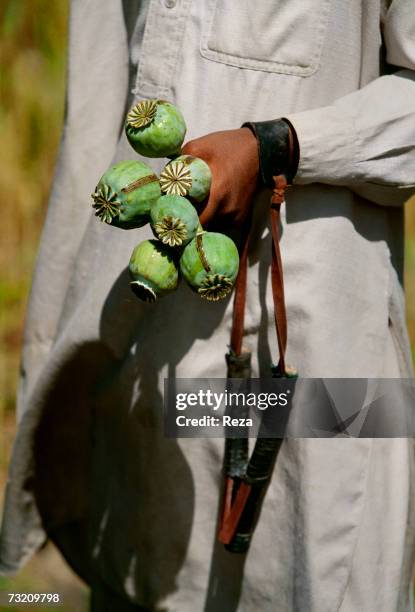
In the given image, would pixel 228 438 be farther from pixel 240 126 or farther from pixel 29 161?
pixel 29 161

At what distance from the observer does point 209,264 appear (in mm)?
848

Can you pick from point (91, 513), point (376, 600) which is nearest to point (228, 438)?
point (376, 600)

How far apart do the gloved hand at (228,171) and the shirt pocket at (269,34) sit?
4.6 inches

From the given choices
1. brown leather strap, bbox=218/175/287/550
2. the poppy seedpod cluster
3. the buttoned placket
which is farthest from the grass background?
the poppy seedpod cluster

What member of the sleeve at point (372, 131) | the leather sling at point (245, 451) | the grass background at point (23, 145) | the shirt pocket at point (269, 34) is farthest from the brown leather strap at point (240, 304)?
the grass background at point (23, 145)

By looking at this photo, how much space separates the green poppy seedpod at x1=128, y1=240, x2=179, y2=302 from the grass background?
70.1 inches

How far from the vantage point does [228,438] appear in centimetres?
112

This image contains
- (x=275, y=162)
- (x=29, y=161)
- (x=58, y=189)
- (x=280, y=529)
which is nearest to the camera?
(x=275, y=162)

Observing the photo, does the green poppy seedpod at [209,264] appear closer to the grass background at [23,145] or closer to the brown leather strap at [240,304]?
the brown leather strap at [240,304]

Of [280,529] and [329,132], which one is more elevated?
[329,132]

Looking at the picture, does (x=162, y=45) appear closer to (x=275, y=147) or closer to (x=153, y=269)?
(x=275, y=147)

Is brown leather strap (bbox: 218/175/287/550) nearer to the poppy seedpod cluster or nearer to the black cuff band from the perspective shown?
the black cuff band

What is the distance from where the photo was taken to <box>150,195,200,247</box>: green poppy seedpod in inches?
33.1

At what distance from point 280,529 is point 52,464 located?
47 cm
